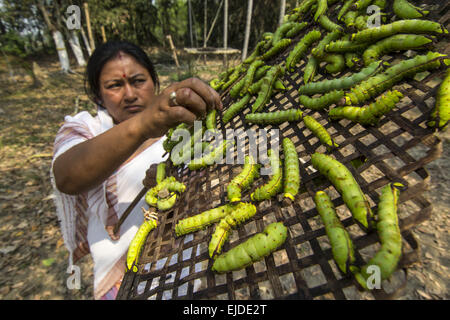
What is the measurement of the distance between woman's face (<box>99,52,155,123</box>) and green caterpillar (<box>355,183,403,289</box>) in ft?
11.3

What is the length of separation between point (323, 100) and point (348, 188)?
1.05 meters

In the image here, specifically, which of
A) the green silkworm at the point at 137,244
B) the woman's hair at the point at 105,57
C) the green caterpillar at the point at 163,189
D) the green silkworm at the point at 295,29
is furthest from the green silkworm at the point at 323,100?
the woman's hair at the point at 105,57

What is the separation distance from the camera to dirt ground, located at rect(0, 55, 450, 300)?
4.12 metres

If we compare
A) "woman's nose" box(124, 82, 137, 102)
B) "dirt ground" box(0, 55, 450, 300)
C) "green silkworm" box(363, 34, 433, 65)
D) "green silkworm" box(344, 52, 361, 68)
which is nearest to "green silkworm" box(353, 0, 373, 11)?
"green silkworm" box(344, 52, 361, 68)

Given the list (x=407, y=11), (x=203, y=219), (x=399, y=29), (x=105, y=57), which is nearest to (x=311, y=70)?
(x=399, y=29)

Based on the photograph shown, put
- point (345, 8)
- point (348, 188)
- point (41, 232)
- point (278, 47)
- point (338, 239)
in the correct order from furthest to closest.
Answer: point (41, 232)
point (278, 47)
point (345, 8)
point (348, 188)
point (338, 239)

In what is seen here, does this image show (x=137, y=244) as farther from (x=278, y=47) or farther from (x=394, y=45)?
(x=278, y=47)

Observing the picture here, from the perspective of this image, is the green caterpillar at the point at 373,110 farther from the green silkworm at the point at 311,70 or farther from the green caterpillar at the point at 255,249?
the green caterpillar at the point at 255,249

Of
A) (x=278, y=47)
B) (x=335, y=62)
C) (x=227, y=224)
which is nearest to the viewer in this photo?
(x=227, y=224)

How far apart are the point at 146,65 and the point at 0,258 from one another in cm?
592

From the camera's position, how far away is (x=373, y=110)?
1718mm

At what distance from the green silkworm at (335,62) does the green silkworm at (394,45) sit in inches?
10.3
